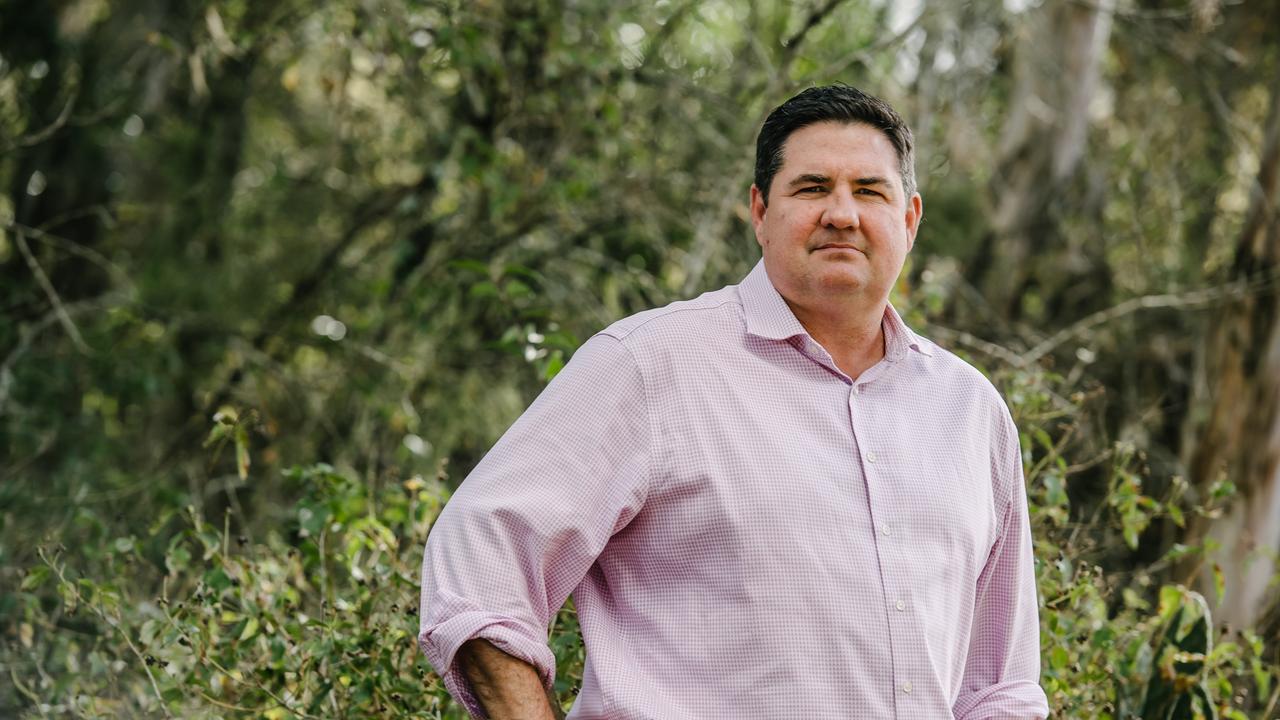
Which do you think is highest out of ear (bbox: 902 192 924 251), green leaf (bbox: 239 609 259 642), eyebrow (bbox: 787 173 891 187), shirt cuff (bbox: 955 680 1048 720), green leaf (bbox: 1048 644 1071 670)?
eyebrow (bbox: 787 173 891 187)

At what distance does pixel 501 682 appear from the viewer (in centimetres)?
207

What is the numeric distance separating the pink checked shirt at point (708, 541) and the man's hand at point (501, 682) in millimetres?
26

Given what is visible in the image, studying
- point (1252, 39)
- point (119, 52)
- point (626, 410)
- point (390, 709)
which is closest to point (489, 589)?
point (626, 410)

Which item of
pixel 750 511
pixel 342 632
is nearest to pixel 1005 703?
pixel 750 511

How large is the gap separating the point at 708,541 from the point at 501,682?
1.34ft

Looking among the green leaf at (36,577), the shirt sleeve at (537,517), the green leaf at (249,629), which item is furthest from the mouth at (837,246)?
the green leaf at (36,577)

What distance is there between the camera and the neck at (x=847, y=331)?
8.04 feet

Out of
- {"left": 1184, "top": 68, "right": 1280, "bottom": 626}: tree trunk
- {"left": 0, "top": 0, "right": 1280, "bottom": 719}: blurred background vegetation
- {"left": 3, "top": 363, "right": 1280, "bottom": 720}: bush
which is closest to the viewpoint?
{"left": 3, "top": 363, "right": 1280, "bottom": 720}: bush

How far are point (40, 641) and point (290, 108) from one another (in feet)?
24.1

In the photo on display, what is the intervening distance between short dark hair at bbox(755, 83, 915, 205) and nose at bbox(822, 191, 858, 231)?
0.46ft

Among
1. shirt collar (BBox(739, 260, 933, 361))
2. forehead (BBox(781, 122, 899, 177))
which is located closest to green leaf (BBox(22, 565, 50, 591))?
shirt collar (BBox(739, 260, 933, 361))

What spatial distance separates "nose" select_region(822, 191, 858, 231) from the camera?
239cm

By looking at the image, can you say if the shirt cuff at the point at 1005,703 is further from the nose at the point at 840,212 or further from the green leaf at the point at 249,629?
the green leaf at the point at 249,629

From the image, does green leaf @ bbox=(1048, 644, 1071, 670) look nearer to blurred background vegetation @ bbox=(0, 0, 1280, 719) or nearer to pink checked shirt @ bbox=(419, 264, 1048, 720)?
blurred background vegetation @ bbox=(0, 0, 1280, 719)
